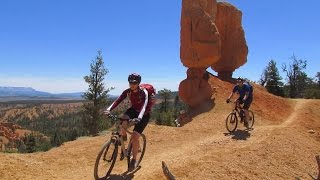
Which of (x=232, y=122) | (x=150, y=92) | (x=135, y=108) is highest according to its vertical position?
(x=150, y=92)

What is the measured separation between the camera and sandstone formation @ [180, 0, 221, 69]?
28.8m

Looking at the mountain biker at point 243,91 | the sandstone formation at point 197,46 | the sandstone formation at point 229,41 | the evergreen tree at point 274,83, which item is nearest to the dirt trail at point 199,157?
the mountain biker at point 243,91

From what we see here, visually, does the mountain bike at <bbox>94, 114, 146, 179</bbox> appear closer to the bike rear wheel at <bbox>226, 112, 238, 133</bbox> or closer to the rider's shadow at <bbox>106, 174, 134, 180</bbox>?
the rider's shadow at <bbox>106, 174, 134, 180</bbox>

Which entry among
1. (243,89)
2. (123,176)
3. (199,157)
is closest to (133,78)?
(123,176)

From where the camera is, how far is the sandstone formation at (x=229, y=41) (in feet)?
118

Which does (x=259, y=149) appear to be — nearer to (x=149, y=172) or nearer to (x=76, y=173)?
(x=149, y=172)

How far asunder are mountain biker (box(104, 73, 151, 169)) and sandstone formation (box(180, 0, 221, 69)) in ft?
60.2

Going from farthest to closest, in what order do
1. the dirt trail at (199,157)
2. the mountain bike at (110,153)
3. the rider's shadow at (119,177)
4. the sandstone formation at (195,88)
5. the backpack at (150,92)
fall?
1. the sandstone formation at (195,88)
2. the dirt trail at (199,157)
3. the backpack at (150,92)
4. the rider's shadow at (119,177)
5. the mountain bike at (110,153)

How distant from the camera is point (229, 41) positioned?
3584 centimetres

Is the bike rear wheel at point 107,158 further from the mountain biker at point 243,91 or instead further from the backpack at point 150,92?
the mountain biker at point 243,91

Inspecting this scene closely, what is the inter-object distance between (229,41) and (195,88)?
336 inches

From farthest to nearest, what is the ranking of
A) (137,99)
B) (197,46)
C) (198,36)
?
1. (197,46)
2. (198,36)
3. (137,99)

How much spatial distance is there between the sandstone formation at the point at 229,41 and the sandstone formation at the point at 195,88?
20.5 ft

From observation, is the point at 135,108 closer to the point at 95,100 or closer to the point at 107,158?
the point at 107,158
